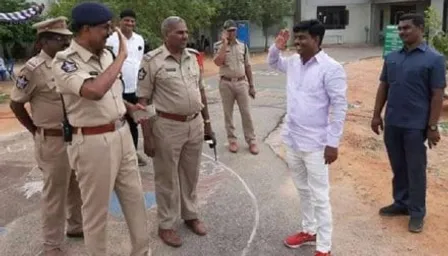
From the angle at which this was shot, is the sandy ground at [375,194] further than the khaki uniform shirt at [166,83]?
Yes

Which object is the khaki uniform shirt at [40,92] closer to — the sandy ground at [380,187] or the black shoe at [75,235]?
the black shoe at [75,235]

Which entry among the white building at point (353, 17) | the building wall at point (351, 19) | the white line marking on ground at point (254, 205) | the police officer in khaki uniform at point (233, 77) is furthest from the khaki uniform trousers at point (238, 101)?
the building wall at point (351, 19)

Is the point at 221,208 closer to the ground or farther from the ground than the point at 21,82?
closer to the ground

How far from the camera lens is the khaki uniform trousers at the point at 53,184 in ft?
12.1

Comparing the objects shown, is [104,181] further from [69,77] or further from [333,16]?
[333,16]

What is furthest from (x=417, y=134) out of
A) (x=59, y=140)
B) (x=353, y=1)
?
(x=353, y=1)

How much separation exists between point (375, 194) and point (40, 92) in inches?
140

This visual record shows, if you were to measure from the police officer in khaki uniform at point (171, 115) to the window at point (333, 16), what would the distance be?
103 feet

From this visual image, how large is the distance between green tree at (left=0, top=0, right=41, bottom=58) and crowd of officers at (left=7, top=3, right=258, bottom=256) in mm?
18028

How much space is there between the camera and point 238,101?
6.79 m

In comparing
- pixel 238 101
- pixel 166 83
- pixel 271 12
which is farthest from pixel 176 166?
pixel 271 12

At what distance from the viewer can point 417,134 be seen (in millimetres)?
4191

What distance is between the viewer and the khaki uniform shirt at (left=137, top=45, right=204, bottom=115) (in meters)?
3.88

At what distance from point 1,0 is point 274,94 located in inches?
571
